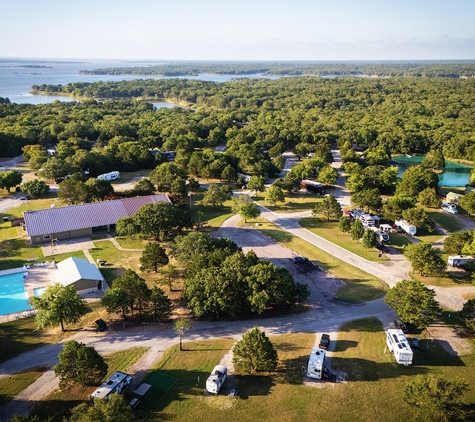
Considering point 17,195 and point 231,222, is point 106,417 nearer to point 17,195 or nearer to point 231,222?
point 231,222

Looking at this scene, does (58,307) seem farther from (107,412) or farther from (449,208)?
(449,208)

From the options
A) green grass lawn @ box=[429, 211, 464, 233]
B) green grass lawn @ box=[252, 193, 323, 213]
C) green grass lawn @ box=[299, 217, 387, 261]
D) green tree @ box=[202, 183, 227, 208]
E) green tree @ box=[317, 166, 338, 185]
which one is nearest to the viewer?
green grass lawn @ box=[299, 217, 387, 261]

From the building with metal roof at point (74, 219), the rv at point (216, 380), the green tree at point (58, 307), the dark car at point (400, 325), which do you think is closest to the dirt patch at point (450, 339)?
the dark car at point (400, 325)

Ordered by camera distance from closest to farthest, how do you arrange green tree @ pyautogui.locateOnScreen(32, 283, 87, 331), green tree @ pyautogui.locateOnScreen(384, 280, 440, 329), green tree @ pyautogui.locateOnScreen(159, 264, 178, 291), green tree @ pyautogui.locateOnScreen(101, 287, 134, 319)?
green tree @ pyautogui.locateOnScreen(32, 283, 87, 331) → green tree @ pyautogui.locateOnScreen(384, 280, 440, 329) → green tree @ pyautogui.locateOnScreen(101, 287, 134, 319) → green tree @ pyautogui.locateOnScreen(159, 264, 178, 291)

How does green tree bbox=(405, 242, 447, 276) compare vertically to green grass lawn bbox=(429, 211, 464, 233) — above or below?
above

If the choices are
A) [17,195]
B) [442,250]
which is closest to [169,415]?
[442,250]

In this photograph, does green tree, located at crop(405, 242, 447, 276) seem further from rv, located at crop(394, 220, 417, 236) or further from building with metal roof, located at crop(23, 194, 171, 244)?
building with metal roof, located at crop(23, 194, 171, 244)

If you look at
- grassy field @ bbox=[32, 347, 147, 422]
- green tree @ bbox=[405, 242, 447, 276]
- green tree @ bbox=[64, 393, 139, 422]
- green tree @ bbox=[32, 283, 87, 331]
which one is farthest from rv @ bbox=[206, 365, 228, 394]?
green tree @ bbox=[405, 242, 447, 276]
